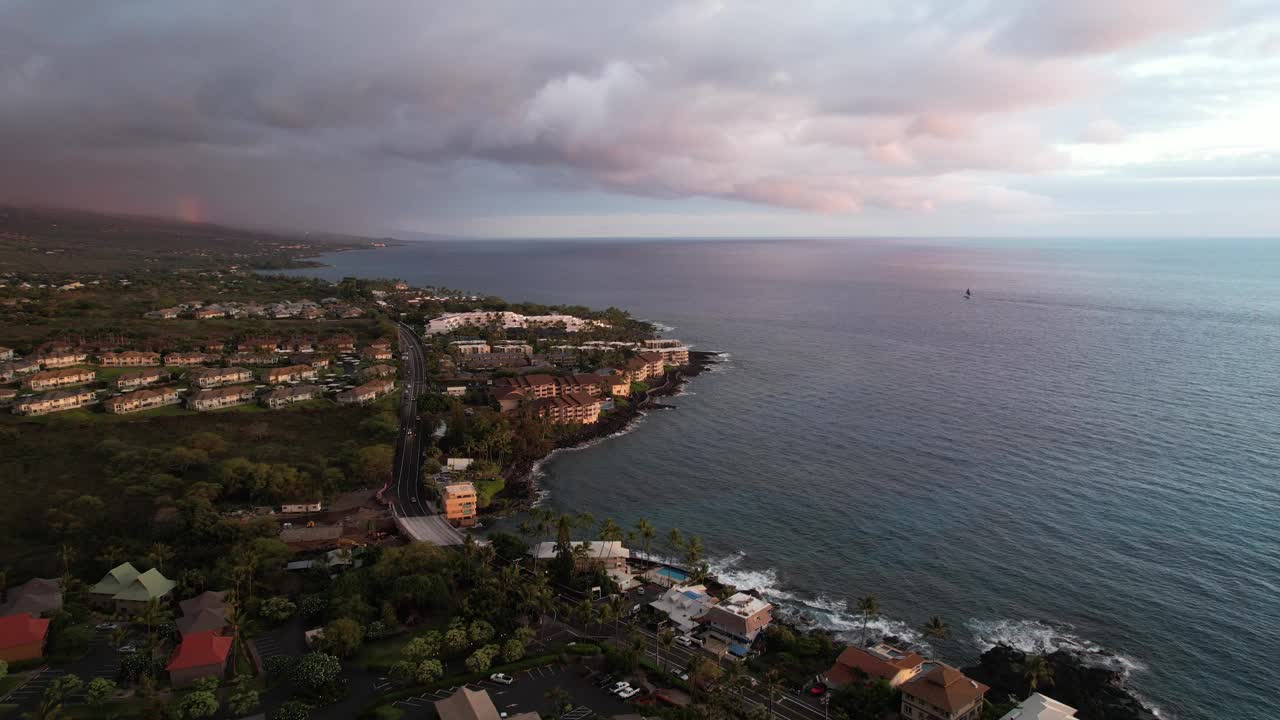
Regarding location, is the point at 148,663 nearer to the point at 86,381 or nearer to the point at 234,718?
the point at 234,718

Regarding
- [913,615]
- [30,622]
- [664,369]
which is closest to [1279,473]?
[913,615]

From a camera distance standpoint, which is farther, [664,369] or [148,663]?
[664,369]

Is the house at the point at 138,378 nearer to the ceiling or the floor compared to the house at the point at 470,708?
nearer to the ceiling

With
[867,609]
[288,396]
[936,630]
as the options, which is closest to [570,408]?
[288,396]

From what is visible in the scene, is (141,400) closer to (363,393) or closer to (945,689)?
(363,393)

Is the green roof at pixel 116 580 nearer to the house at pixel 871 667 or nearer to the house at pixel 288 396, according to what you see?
the house at pixel 288 396

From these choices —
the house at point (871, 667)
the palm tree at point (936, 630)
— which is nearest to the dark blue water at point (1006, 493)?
the palm tree at point (936, 630)
